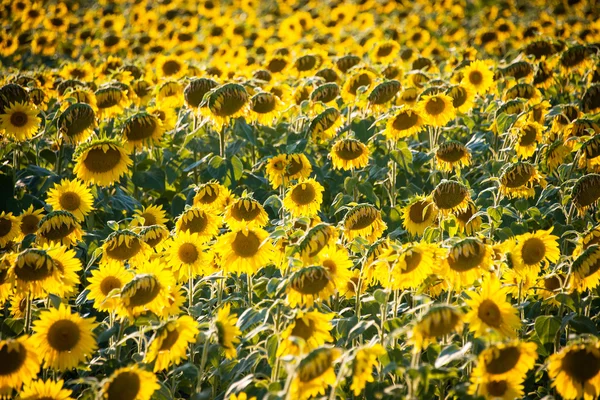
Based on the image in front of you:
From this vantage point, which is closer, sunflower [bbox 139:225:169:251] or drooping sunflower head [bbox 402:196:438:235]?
Result: sunflower [bbox 139:225:169:251]

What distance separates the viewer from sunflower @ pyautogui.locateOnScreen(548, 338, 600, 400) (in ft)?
8.54

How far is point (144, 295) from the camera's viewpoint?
304 cm

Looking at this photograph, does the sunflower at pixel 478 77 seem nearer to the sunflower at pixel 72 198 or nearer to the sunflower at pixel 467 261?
the sunflower at pixel 467 261

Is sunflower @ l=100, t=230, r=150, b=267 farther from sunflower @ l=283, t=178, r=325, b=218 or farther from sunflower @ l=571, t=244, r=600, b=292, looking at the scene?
sunflower @ l=571, t=244, r=600, b=292

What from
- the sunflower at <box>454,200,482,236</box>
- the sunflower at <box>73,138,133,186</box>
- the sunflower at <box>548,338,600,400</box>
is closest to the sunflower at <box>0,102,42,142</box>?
the sunflower at <box>73,138,133,186</box>

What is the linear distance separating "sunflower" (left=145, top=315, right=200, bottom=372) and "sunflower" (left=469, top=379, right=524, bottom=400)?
1.17 metres

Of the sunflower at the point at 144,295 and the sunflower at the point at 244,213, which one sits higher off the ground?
the sunflower at the point at 244,213

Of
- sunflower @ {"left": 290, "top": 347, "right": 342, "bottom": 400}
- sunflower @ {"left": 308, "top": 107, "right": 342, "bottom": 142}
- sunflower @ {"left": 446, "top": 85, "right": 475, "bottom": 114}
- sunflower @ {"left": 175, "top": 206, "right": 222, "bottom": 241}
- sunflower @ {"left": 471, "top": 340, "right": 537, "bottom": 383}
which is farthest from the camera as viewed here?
sunflower @ {"left": 446, "top": 85, "right": 475, "bottom": 114}

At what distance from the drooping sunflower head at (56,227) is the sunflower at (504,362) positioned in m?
2.33

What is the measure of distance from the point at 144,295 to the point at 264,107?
2425mm

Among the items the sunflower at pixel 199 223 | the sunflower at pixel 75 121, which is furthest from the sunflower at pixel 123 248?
the sunflower at pixel 75 121

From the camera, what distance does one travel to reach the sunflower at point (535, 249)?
3443mm

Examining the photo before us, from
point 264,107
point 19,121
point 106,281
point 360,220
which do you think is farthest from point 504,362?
point 19,121

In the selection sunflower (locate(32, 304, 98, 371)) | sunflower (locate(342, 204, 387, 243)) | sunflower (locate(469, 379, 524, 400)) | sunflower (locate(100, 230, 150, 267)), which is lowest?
sunflower (locate(469, 379, 524, 400))
